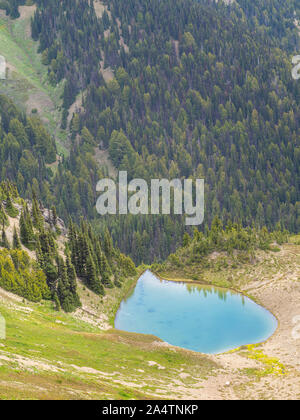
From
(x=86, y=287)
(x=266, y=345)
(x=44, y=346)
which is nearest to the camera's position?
(x=44, y=346)

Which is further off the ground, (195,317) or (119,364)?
(195,317)

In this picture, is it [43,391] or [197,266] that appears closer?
[43,391]

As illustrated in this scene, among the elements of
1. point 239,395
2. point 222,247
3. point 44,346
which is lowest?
point 239,395

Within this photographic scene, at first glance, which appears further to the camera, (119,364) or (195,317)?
(195,317)

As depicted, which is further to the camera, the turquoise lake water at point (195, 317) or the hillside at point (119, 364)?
the turquoise lake water at point (195, 317)

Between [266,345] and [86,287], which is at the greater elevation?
[86,287]
